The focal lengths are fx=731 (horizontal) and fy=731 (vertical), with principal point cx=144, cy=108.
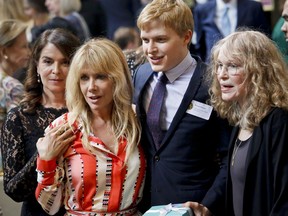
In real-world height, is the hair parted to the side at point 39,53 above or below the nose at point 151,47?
below

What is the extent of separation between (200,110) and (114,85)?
42 centimetres

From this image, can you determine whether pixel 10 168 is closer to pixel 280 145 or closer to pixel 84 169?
pixel 84 169

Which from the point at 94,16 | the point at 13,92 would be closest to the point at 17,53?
the point at 13,92

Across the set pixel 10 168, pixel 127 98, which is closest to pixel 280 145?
pixel 127 98

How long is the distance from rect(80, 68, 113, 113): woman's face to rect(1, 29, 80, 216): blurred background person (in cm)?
33

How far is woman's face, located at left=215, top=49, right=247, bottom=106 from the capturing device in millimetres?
3195

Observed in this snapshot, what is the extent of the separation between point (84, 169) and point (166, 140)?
0.41 metres

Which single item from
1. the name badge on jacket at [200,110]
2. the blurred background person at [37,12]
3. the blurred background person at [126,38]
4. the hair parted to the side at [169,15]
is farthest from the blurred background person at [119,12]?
the name badge on jacket at [200,110]

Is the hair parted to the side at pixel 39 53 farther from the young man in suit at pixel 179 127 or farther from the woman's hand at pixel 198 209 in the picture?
the woman's hand at pixel 198 209

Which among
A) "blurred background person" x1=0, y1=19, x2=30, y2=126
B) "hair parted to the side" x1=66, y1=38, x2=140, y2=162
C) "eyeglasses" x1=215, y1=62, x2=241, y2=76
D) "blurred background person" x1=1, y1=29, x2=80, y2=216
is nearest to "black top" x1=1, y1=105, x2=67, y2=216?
"blurred background person" x1=1, y1=29, x2=80, y2=216

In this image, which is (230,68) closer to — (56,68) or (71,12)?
(56,68)

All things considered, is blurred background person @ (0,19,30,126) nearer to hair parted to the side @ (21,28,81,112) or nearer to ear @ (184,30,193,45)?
hair parted to the side @ (21,28,81,112)

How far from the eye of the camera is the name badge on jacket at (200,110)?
3.41 m

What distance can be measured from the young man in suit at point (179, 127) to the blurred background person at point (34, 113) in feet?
1.62
